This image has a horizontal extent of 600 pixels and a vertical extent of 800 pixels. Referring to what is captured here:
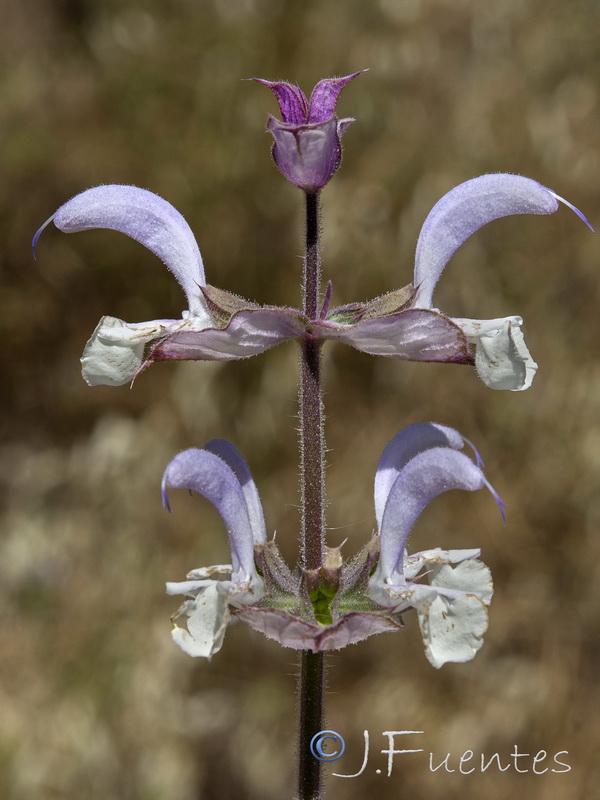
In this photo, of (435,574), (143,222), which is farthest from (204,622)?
(143,222)

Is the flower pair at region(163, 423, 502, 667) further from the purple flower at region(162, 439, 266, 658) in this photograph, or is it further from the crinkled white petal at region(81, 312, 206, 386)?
the crinkled white petal at region(81, 312, 206, 386)

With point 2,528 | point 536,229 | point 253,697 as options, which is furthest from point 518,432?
point 2,528

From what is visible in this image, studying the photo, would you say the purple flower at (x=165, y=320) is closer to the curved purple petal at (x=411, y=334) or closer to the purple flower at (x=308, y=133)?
the curved purple petal at (x=411, y=334)

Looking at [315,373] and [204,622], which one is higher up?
[315,373]

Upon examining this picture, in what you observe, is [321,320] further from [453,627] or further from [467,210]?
[453,627]

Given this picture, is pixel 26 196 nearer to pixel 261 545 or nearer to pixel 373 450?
pixel 373 450

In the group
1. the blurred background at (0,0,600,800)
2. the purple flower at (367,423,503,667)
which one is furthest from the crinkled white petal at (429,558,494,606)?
the blurred background at (0,0,600,800)
